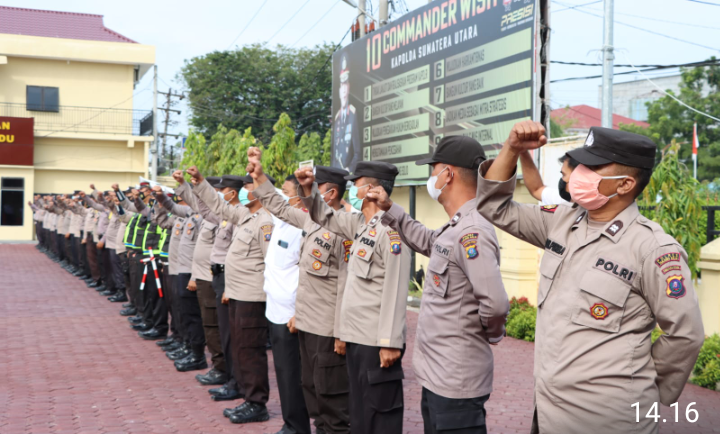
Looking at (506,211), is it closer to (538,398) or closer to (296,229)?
(538,398)

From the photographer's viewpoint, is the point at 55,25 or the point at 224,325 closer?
the point at 224,325

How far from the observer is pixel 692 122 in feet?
111

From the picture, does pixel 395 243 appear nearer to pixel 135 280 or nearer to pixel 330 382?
pixel 330 382

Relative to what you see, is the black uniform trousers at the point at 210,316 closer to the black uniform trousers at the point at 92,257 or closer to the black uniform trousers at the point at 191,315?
the black uniform trousers at the point at 191,315

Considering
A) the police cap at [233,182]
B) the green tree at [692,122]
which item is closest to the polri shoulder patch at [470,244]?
the police cap at [233,182]

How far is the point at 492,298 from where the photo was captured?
309cm

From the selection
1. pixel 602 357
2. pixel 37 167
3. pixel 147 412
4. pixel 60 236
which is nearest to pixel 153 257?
pixel 147 412

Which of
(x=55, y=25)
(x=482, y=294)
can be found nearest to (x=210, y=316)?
(x=482, y=294)

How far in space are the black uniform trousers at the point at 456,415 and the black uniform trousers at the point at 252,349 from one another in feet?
9.10

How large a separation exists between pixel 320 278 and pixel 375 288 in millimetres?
701

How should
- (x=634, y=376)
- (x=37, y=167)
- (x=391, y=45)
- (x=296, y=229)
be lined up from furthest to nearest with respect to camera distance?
(x=37, y=167) → (x=391, y=45) → (x=296, y=229) → (x=634, y=376)

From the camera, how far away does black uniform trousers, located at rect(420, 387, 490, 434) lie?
3184 mm

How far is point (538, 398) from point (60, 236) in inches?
873

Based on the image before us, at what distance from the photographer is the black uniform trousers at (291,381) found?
5.19 m
